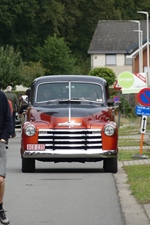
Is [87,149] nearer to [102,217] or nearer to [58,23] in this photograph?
[102,217]

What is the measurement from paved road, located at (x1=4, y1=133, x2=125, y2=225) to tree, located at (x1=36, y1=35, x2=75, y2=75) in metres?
76.8

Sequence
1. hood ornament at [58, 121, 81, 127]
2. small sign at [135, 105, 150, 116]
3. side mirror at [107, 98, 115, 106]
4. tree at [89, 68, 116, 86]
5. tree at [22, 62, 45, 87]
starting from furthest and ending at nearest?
1. tree at [89, 68, 116, 86]
2. tree at [22, 62, 45, 87]
3. small sign at [135, 105, 150, 116]
4. side mirror at [107, 98, 115, 106]
5. hood ornament at [58, 121, 81, 127]

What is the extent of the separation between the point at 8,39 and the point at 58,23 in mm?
5623

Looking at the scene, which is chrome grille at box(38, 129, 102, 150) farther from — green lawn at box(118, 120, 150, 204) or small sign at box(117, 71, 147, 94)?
small sign at box(117, 71, 147, 94)

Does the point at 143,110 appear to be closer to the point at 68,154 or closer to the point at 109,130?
the point at 109,130

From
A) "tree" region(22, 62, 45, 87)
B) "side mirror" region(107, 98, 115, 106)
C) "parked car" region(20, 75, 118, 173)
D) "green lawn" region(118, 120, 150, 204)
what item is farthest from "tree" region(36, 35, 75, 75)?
"parked car" region(20, 75, 118, 173)

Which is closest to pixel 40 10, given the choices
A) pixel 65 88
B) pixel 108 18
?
pixel 108 18

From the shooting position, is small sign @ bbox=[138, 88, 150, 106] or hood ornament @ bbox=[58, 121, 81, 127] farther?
small sign @ bbox=[138, 88, 150, 106]

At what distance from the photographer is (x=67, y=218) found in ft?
42.7

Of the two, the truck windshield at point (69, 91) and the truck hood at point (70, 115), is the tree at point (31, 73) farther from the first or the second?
the truck hood at point (70, 115)

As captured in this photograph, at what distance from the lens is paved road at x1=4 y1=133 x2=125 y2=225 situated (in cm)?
1299

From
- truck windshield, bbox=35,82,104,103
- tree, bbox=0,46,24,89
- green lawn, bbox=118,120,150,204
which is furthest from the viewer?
tree, bbox=0,46,24,89

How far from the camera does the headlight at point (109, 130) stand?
66.5ft

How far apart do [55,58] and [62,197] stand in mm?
85752
